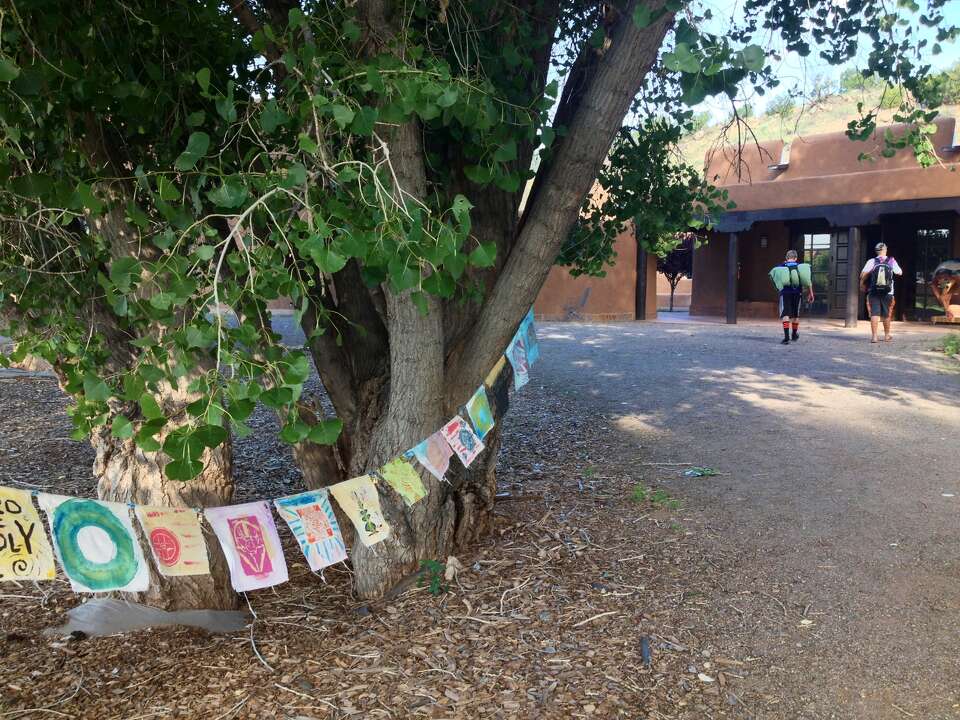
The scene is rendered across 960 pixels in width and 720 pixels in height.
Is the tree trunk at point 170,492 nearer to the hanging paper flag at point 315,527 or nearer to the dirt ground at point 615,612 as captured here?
the dirt ground at point 615,612

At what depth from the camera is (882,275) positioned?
40.4 feet

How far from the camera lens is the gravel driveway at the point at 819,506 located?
126 inches

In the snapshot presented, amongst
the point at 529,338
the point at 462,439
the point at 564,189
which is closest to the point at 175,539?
the point at 462,439

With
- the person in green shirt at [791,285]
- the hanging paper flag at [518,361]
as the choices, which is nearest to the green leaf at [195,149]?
the hanging paper flag at [518,361]

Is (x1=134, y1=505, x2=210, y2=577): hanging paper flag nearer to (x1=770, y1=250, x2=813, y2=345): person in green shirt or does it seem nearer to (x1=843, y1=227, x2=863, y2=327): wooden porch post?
(x1=770, y1=250, x2=813, y2=345): person in green shirt

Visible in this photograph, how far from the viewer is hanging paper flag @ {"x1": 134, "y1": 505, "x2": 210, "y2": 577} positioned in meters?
3.25

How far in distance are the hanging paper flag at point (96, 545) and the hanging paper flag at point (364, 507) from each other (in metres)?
0.87

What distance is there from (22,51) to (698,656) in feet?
12.0

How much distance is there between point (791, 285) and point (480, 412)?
10369 mm

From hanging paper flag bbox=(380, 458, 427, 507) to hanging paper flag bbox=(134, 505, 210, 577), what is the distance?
2.92ft

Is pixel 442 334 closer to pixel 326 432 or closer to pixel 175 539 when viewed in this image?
pixel 326 432

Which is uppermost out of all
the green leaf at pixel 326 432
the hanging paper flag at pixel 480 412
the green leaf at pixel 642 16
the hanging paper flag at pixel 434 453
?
the green leaf at pixel 642 16

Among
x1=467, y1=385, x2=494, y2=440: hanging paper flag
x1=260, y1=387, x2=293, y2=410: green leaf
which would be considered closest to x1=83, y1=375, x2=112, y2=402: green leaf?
x1=260, y1=387, x2=293, y2=410: green leaf

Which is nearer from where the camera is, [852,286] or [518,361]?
Answer: [518,361]
